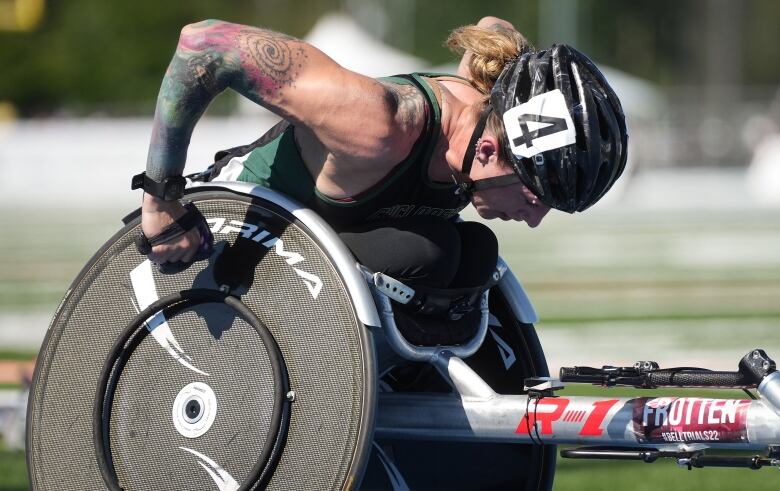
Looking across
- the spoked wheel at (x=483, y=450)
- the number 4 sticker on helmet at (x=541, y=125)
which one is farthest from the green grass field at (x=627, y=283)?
the number 4 sticker on helmet at (x=541, y=125)

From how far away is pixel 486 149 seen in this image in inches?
145

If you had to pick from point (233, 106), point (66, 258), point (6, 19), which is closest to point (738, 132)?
point (233, 106)

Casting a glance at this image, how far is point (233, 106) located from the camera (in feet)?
112

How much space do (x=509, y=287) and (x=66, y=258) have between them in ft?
40.9

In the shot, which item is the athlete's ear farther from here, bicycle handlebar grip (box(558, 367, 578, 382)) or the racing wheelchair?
bicycle handlebar grip (box(558, 367, 578, 382))

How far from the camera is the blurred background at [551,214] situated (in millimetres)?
9836

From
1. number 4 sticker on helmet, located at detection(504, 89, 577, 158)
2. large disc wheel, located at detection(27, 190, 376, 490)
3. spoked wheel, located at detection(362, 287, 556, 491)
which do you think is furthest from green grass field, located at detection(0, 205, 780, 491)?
number 4 sticker on helmet, located at detection(504, 89, 577, 158)

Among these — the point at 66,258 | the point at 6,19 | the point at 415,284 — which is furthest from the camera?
the point at 6,19

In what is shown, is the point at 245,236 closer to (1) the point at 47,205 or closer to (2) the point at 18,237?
(2) the point at 18,237

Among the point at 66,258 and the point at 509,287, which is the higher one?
the point at 509,287

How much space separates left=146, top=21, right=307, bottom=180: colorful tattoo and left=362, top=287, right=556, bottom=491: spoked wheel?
1027 mm

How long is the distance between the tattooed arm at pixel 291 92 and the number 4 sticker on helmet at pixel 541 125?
0.28 m

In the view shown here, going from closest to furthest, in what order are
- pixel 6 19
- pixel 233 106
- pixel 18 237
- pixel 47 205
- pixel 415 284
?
pixel 415 284, pixel 18 237, pixel 47 205, pixel 6 19, pixel 233 106

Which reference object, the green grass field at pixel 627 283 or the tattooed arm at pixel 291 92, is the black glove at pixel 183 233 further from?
the green grass field at pixel 627 283
